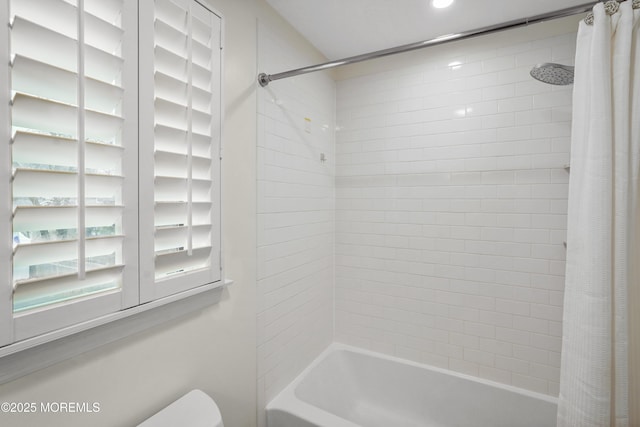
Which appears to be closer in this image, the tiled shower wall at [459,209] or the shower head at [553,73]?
the shower head at [553,73]

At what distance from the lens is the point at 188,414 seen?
1.01 m

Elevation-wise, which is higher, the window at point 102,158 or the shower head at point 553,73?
the shower head at point 553,73

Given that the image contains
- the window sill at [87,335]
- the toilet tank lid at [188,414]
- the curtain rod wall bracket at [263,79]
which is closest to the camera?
the window sill at [87,335]

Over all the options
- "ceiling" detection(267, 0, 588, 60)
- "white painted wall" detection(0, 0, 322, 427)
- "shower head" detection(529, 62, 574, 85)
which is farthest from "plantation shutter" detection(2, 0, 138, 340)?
"shower head" detection(529, 62, 574, 85)

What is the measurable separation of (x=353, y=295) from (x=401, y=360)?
546 millimetres

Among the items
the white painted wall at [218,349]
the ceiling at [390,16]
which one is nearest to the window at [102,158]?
the white painted wall at [218,349]

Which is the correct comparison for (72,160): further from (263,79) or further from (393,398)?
(393,398)

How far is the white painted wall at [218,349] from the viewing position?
32.1 inches

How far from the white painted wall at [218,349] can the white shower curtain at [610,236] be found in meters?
1.35

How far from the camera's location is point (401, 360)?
2.08m

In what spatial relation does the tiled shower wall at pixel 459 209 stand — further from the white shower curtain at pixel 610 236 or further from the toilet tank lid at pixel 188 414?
the toilet tank lid at pixel 188 414

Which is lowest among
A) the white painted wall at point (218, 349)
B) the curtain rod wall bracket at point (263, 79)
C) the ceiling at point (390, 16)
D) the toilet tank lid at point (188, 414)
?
the toilet tank lid at point (188, 414)

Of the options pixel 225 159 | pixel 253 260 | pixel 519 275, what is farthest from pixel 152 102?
pixel 519 275

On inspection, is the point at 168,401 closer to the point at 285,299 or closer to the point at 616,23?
the point at 285,299
